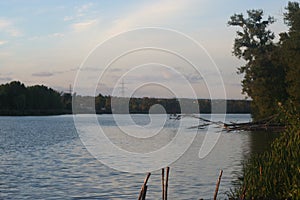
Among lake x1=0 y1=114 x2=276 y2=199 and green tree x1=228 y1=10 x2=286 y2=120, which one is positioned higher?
green tree x1=228 y1=10 x2=286 y2=120

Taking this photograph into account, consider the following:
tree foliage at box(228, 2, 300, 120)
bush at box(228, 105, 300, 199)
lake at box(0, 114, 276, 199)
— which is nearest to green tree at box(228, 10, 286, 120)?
tree foliage at box(228, 2, 300, 120)

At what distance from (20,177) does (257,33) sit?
4982cm

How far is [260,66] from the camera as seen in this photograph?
2506 inches

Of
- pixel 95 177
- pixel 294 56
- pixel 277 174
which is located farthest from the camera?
pixel 294 56

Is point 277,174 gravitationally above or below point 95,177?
above

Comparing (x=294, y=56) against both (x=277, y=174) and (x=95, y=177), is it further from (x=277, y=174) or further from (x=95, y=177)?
(x=277, y=174)

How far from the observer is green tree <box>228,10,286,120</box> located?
63.0m

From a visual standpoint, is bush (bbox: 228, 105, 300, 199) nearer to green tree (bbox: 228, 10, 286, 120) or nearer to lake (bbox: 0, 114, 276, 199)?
lake (bbox: 0, 114, 276, 199)

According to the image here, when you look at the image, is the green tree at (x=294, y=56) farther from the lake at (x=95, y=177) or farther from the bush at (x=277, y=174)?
the bush at (x=277, y=174)

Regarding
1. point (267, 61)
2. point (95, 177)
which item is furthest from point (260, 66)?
point (95, 177)

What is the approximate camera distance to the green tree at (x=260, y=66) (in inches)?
2482

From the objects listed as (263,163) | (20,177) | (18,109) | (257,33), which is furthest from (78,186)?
(18,109)

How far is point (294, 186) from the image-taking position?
1291 cm

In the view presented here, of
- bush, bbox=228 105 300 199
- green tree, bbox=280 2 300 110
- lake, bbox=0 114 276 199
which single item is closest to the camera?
bush, bbox=228 105 300 199
